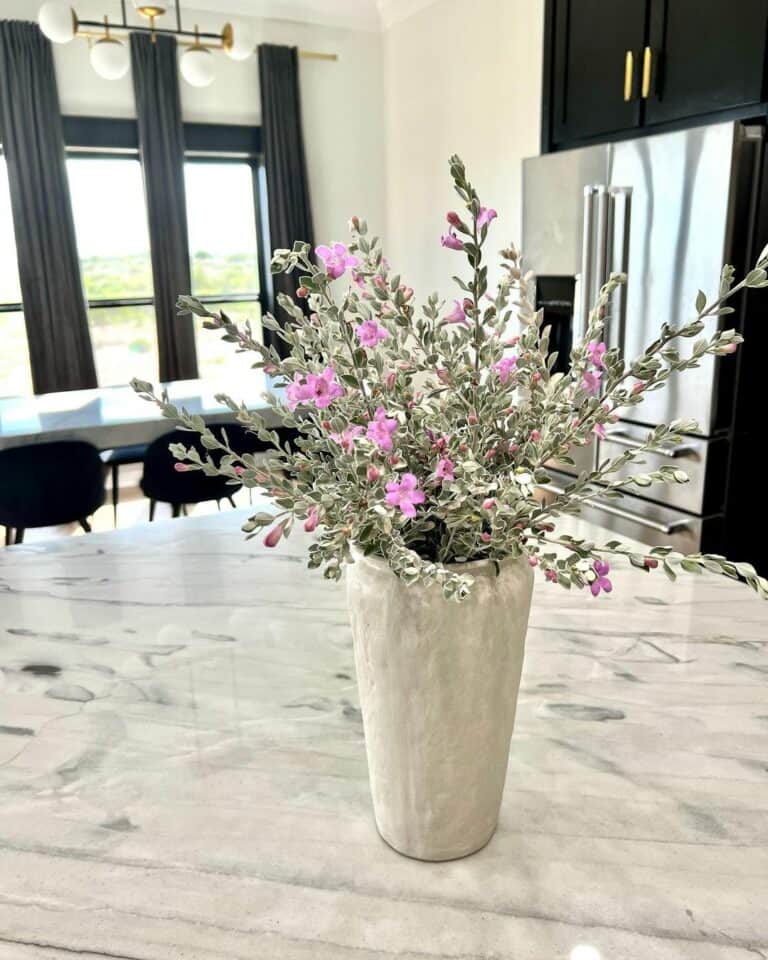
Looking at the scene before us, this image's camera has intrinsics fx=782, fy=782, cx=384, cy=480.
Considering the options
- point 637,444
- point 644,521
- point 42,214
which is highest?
point 42,214

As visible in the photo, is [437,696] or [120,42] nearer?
[437,696]

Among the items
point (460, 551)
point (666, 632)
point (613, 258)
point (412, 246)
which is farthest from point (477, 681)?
point (412, 246)

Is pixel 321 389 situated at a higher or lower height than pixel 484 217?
lower

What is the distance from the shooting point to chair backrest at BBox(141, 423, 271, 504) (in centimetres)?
296

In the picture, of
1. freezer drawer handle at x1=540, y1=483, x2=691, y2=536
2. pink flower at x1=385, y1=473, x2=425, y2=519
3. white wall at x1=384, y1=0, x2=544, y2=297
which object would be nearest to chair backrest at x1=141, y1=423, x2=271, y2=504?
freezer drawer handle at x1=540, y1=483, x2=691, y2=536

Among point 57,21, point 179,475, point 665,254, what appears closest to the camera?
point 665,254

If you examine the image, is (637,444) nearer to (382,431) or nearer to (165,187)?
(382,431)

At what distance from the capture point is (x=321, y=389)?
60 centimetres

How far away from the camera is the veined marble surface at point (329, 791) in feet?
2.17

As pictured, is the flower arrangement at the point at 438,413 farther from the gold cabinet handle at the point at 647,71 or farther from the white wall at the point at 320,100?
the white wall at the point at 320,100

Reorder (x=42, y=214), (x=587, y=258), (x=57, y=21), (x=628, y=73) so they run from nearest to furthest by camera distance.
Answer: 1. (x=628, y=73)
2. (x=587, y=258)
3. (x=57, y=21)
4. (x=42, y=214)

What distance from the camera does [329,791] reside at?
0.83 metres

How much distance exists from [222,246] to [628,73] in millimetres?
3003

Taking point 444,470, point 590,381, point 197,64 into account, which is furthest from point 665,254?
point 444,470
